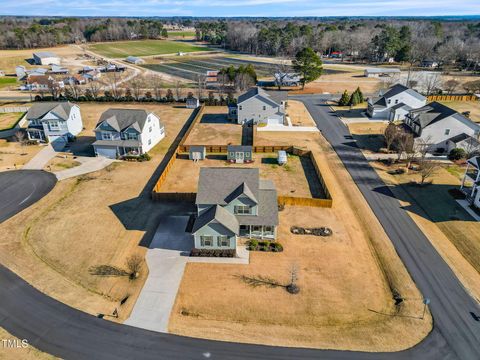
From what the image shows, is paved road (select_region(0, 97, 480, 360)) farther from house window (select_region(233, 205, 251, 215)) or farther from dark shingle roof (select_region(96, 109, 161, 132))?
dark shingle roof (select_region(96, 109, 161, 132))

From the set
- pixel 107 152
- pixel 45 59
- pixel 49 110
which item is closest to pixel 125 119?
pixel 107 152

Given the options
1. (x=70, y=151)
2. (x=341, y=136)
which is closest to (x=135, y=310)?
(x=70, y=151)

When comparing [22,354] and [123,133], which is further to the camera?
[123,133]

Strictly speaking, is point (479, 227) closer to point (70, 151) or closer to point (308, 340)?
point (308, 340)

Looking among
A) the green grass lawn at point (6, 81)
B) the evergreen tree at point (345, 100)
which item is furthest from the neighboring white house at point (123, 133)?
the green grass lawn at point (6, 81)

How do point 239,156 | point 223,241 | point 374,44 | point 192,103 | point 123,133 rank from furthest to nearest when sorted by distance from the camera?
point 374,44, point 192,103, point 123,133, point 239,156, point 223,241

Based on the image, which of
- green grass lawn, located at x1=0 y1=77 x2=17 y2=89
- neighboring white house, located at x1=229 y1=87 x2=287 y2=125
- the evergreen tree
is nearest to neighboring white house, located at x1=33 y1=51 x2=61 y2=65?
green grass lawn, located at x1=0 y1=77 x2=17 y2=89

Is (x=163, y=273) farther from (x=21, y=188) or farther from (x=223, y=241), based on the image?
(x=21, y=188)
